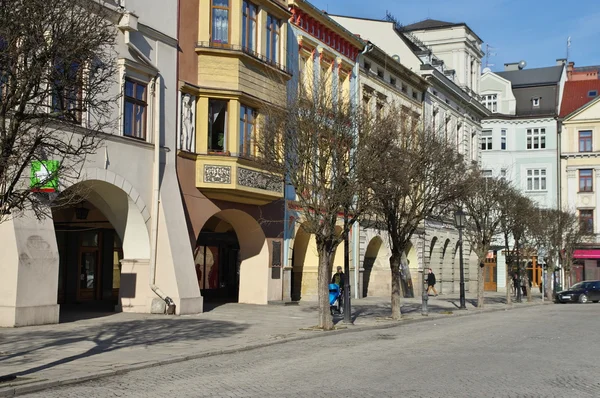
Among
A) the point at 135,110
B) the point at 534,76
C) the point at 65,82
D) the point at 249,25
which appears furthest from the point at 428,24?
the point at 65,82

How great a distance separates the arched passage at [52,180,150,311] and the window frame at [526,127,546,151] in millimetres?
46224

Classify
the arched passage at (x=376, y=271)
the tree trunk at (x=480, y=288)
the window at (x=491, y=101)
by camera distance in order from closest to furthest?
the tree trunk at (x=480, y=288)
the arched passage at (x=376, y=271)
the window at (x=491, y=101)

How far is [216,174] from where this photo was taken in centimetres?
2502

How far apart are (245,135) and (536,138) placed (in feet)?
151

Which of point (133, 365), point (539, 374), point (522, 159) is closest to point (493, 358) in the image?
point (539, 374)

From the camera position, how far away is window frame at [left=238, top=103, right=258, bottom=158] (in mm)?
25531

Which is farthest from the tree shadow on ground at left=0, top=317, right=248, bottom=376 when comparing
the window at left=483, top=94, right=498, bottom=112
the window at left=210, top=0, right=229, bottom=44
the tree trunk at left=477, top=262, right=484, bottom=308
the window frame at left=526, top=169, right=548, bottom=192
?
the window at left=483, top=94, right=498, bottom=112

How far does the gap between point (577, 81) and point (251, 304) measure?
2097 inches

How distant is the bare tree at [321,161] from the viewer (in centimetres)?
2050

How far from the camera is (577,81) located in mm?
72188

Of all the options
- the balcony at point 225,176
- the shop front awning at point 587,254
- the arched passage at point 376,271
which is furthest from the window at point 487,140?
the balcony at point 225,176

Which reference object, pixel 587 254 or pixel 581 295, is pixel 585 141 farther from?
pixel 581 295

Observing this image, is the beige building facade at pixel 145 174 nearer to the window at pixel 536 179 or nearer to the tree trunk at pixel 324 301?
the tree trunk at pixel 324 301

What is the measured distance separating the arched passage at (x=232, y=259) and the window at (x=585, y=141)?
1635 inches
